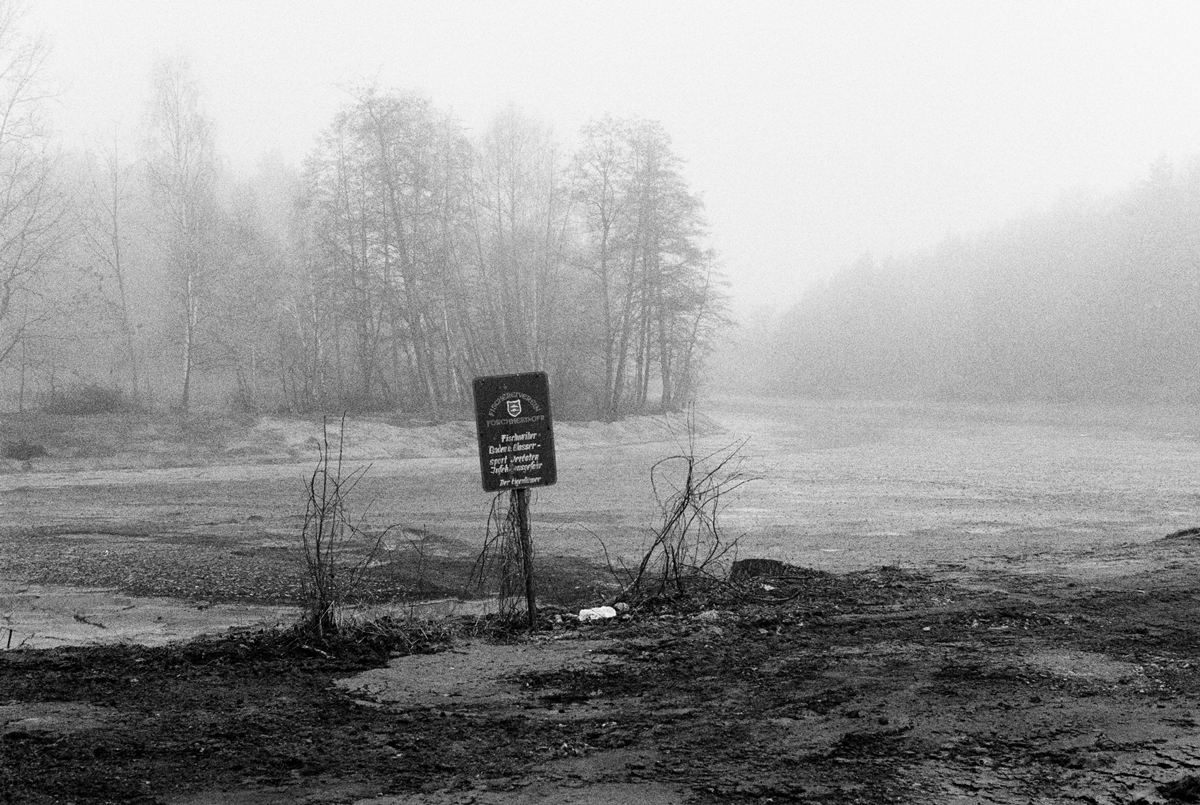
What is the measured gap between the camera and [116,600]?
977 cm

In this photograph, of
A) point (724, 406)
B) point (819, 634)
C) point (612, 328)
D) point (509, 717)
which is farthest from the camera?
point (724, 406)

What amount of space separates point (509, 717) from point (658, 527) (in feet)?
36.2

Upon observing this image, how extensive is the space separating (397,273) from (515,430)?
104 feet

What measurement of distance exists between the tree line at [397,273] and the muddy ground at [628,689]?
24027 millimetres

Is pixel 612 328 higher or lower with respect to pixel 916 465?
higher

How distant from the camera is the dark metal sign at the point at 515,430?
A: 7.30 meters

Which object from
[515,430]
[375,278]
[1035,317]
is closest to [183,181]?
[375,278]

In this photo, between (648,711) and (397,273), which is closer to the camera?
(648,711)

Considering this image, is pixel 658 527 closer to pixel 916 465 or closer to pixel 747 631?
pixel 747 631

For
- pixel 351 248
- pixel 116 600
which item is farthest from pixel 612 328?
pixel 116 600

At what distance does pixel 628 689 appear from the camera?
18.6 ft

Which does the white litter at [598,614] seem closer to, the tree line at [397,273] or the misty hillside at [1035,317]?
the tree line at [397,273]

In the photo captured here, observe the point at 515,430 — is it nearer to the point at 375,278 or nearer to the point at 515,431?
the point at 515,431

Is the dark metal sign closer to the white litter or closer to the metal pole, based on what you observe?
the metal pole
